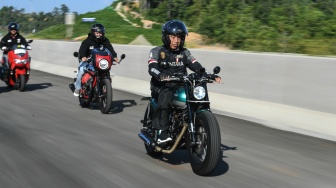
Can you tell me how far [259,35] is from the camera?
23.3 meters

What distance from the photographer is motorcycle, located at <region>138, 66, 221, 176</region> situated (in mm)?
5961

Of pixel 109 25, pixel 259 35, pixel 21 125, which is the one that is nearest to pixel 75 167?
pixel 21 125

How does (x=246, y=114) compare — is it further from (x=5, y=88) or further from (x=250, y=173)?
(x=5, y=88)

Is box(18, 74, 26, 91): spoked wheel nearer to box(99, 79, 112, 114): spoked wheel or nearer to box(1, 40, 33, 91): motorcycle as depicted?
box(1, 40, 33, 91): motorcycle

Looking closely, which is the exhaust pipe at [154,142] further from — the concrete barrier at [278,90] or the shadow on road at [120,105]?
the shadow on road at [120,105]

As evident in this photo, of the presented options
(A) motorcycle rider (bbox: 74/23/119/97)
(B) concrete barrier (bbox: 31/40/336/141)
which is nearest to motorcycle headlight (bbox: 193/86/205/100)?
(B) concrete barrier (bbox: 31/40/336/141)

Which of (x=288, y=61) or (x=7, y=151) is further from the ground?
(x=288, y=61)

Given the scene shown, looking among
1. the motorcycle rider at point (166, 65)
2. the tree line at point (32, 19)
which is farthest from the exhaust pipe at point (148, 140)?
the tree line at point (32, 19)

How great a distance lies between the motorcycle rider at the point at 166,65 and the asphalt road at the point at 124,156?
589mm

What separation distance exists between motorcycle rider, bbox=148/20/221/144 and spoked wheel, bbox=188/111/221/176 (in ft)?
1.61

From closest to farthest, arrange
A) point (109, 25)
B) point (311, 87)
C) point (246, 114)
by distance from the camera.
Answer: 1. point (311, 87)
2. point (246, 114)
3. point (109, 25)

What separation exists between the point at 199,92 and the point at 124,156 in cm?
169

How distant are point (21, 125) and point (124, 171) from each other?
3.85 m

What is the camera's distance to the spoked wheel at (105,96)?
36.8ft
